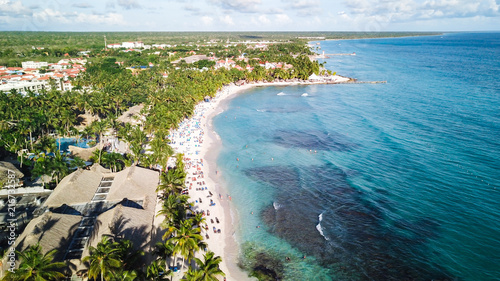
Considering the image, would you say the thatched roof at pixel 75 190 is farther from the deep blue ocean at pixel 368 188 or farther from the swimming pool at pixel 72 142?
the swimming pool at pixel 72 142

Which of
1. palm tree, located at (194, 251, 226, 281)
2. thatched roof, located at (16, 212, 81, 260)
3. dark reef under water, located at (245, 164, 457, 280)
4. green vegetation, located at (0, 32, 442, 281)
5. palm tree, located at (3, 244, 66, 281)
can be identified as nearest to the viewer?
palm tree, located at (3, 244, 66, 281)

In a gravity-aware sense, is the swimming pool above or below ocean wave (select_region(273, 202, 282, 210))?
above

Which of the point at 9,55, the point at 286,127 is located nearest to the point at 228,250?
the point at 286,127

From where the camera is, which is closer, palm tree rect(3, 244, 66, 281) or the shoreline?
palm tree rect(3, 244, 66, 281)

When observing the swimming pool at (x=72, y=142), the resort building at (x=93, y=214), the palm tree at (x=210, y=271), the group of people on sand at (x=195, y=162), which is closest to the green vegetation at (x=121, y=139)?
the palm tree at (x=210, y=271)

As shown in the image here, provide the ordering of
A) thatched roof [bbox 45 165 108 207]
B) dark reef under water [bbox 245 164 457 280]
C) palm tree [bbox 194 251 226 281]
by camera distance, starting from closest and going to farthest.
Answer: palm tree [bbox 194 251 226 281] < dark reef under water [bbox 245 164 457 280] < thatched roof [bbox 45 165 108 207]

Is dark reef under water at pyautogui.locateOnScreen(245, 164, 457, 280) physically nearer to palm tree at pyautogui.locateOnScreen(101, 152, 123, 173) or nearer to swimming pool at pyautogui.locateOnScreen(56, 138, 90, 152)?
palm tree at pyautogui.locateOnScreen(101, 152, 123, 173)

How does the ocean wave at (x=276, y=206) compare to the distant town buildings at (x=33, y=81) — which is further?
the distant town buildings at (x=33, y=81)

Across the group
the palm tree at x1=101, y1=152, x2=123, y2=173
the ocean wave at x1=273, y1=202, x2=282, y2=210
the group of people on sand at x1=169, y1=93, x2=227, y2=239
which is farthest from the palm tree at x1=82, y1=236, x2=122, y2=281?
the palm tree at x1=101, y1=152, x2=123, y2=173
